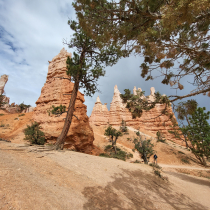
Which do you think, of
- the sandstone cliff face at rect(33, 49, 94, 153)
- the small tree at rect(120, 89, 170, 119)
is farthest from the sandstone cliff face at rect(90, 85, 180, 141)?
the small tree at rect(120, 89, 170, 119)

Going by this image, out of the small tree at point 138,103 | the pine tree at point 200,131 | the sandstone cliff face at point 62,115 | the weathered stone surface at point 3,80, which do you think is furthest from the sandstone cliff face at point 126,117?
the small tree at point 138,103

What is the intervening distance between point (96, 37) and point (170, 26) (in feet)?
8.95

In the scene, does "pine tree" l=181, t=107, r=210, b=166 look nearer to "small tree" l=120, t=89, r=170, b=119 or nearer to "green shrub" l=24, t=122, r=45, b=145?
"small tree" l=120, t=89, r=170, b=119

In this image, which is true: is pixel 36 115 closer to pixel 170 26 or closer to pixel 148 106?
pixel 148 106

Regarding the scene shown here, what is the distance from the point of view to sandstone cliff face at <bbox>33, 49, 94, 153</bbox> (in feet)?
41.4

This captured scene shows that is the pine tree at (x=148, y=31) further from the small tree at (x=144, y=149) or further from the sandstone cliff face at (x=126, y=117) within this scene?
the sandstone cliff face at (x=126, y=117)

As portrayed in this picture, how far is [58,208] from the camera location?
6.34 feet

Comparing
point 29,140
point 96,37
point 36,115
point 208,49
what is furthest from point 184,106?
point 36,115

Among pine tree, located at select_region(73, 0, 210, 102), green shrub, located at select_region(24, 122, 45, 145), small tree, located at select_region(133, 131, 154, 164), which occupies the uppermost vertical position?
pine tree, located at select_region(73, 0, 210, 102)

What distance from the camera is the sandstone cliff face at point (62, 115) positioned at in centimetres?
1263

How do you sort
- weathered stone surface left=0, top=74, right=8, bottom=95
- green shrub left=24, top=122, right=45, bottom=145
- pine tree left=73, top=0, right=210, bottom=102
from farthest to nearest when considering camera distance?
weathered stone surface left=0, top=74, right=8, bottom=95 → green shrub left=24, top=122, right=45, bottom=145 → pine tree left=73, top=0, right=210, bottom=102

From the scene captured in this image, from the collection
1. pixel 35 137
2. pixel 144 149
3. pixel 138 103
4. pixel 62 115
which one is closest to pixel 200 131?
pixel 144 149

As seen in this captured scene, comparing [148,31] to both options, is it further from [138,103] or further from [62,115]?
[62,115]

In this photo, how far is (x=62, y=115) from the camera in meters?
13.8
